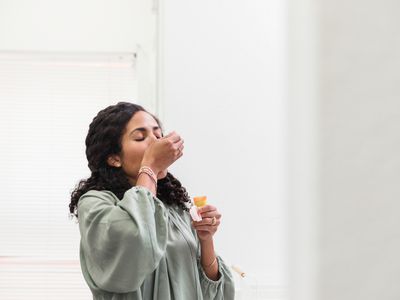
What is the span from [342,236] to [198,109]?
59.0 inches

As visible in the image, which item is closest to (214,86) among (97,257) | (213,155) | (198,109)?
(198,109)

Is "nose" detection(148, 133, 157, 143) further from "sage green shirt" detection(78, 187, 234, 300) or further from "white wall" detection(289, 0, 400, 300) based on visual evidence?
"white wall" detection(289, 0, 400, 300)

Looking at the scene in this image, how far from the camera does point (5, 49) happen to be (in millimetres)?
2744

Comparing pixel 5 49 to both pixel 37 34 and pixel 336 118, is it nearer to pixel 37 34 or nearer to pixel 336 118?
pixel 37 34

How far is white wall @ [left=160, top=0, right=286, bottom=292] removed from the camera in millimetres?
1580

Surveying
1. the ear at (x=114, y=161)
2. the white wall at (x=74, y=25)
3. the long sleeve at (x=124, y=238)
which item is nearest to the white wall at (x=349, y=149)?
the long sleeve at (x=124, y=238)

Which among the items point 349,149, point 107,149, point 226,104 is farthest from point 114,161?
point 349,149

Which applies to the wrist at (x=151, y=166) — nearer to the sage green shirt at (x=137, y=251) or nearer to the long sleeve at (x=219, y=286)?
the sage green shirt at (x=137, y=251)

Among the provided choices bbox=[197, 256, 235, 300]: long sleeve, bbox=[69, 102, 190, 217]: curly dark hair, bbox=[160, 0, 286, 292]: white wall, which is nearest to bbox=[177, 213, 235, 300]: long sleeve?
bbox=[197, 256, 235, 300]: long sleeve

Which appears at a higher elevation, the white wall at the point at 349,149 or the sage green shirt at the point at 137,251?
the white wall at the point at 349,149

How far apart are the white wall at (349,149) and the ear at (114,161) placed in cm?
99

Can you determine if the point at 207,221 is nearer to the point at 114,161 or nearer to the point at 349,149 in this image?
the point at 114,161

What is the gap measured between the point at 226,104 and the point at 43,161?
1.46 meters

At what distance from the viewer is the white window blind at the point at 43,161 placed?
2736 mm
